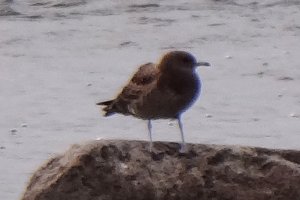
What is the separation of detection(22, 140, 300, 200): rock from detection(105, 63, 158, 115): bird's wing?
316mm

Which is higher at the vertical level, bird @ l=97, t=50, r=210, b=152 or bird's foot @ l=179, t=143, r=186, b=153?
bird @ l=97, t=50, r=210, b=152

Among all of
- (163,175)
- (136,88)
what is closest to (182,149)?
(163,175)

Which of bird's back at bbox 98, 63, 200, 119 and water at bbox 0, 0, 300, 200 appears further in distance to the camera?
water at bbox 0, 0, 300, 200

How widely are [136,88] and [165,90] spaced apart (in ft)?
0.65

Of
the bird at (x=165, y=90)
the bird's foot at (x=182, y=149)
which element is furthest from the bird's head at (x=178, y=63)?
the bird's foot at (x=182, y=149)

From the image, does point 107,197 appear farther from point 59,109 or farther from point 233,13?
point 233,13

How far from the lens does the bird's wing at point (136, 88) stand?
563cm

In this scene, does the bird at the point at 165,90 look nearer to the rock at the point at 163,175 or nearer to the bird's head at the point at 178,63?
the bird's head at the point at 178,63

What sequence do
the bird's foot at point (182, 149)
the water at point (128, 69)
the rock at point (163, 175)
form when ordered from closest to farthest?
the rock at point (163, 175) → the bird's foot at point (182, 149) → the water at point (128, 69)

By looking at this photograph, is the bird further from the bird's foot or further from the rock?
the rock

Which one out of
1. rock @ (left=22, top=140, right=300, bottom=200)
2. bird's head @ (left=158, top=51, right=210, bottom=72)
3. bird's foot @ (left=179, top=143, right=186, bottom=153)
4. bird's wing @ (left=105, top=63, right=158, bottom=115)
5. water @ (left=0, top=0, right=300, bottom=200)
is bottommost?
water @ (left=0, top=0, right=300, bottom=200)

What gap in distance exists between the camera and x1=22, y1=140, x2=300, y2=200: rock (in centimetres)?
528

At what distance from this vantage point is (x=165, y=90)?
18.1 feet

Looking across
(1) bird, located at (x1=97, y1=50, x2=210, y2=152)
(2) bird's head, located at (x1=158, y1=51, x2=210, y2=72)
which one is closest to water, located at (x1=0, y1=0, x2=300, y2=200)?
(1) bird, located at (x1=97, y1=50, x2=210, y2=152)
